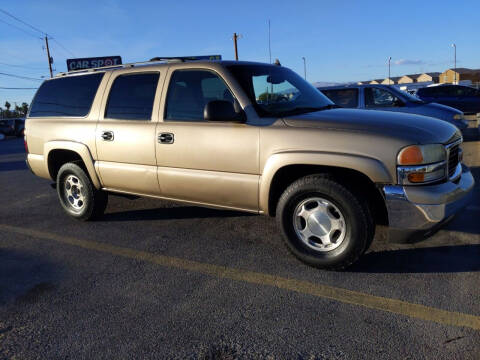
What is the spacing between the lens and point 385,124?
309 centimetres

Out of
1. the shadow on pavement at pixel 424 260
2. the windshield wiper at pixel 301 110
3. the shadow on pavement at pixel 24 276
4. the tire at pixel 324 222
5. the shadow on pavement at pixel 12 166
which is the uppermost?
the windshield wiper at pixel 301 110

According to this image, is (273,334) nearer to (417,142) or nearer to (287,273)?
(287,273)

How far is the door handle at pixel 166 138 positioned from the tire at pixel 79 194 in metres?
1.39

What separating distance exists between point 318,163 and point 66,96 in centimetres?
356

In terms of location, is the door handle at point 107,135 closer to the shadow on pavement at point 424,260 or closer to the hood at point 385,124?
the hood at point 385,124

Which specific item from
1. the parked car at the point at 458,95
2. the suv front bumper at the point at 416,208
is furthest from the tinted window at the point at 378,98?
the parked car at the point at 458,95

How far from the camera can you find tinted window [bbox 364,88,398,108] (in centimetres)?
904

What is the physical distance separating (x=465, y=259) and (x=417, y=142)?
1.27m

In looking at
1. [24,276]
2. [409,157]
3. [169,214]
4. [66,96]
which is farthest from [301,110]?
[66,96]

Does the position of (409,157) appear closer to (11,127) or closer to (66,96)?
(66,96)

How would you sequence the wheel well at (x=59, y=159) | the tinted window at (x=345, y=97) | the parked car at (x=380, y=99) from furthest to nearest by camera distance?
the tinted window at (x=345, y=97) < the parked car at (x=380, y=99) < the wheel well at (x=59, y=159)

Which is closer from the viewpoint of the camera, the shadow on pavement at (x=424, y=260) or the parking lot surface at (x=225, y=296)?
the parking lot surface at (x=225, y=296)

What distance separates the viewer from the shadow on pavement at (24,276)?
306 cm

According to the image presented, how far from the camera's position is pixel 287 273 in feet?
10.7
